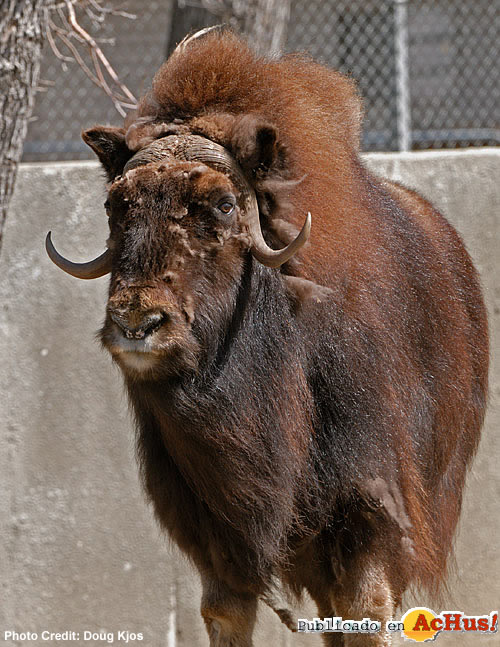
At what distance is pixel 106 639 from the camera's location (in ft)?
16.6

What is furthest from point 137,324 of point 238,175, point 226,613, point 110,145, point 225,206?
point 226,613

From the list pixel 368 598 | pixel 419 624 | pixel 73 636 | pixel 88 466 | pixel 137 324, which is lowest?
pixel 73 636

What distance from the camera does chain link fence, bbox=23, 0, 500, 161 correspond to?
606cm

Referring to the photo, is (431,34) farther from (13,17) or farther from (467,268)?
(13,17)

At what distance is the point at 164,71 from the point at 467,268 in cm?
159

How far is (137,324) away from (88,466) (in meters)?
2.53

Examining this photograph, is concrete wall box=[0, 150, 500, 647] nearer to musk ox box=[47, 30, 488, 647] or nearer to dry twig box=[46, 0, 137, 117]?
dry twig box=[46, 0, 137, 117]

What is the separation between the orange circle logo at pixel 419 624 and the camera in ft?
12.5

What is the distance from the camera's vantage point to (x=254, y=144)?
3.02 metres

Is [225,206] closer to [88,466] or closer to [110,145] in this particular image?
[110,145]

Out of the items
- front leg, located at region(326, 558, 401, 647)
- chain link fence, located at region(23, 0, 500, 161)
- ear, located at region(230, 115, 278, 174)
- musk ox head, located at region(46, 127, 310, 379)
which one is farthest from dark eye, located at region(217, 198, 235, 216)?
chain link fence, located at region(23, 0, 500, 161)

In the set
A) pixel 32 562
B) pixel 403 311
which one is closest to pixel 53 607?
pixel 32 562

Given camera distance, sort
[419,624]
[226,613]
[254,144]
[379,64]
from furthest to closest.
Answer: [379,64], [419,624], [226,613], [254,144]

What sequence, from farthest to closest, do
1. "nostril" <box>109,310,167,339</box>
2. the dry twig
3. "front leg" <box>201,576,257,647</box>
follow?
the dry twig, "front leg" <box>201,576,257,647</box>, "nostril" <box>109,310,167,339</box>
